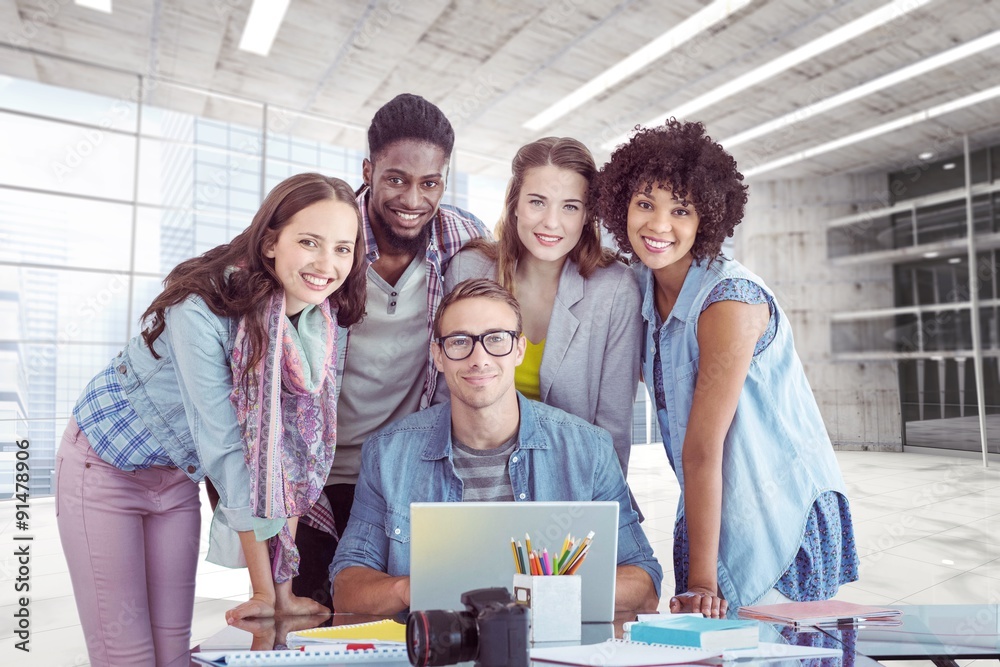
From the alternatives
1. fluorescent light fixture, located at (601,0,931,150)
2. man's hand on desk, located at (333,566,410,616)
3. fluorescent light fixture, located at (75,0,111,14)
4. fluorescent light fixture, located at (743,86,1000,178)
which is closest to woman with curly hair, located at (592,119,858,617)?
man's hand on desk, located at (333,566,410,616)

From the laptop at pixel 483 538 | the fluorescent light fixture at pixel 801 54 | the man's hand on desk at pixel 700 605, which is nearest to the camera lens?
the laptop at pixel 483 538

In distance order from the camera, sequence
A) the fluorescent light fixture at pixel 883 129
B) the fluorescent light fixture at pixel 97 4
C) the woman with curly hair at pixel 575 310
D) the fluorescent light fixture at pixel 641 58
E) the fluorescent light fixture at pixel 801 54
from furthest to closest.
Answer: the fluorescent light fixture at pixel 883 129 < the fluorescent light fixture at pixel 801 54 < the fluorescent light fixture at pixel 641 58 < the fluorescent light fixture at pixel 97 4 < the woman with curly hair at pixel 575 310

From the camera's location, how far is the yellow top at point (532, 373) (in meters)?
2.16

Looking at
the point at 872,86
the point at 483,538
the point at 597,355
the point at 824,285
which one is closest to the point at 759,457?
the point at 597,355

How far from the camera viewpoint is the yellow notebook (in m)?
1.24

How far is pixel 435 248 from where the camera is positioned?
229 cm

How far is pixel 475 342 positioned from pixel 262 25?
6.39 metres

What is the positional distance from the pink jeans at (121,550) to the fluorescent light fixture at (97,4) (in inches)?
244

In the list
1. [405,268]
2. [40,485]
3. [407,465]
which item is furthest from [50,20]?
[407,465]

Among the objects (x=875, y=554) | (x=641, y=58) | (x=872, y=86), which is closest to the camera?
(x=875, y=554)

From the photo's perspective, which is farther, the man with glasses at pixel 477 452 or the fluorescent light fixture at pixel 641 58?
the fluorescent light fixture at pixel 641 58

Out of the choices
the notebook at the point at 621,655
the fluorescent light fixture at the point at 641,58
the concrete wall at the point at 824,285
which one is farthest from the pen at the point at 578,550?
the concrete wall at the point at 824,285

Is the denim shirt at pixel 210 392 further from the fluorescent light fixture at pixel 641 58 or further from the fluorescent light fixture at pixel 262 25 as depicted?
the fluorescent light fixture at pixel 641 58

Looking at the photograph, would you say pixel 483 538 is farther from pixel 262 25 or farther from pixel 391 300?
pixel 262 25
